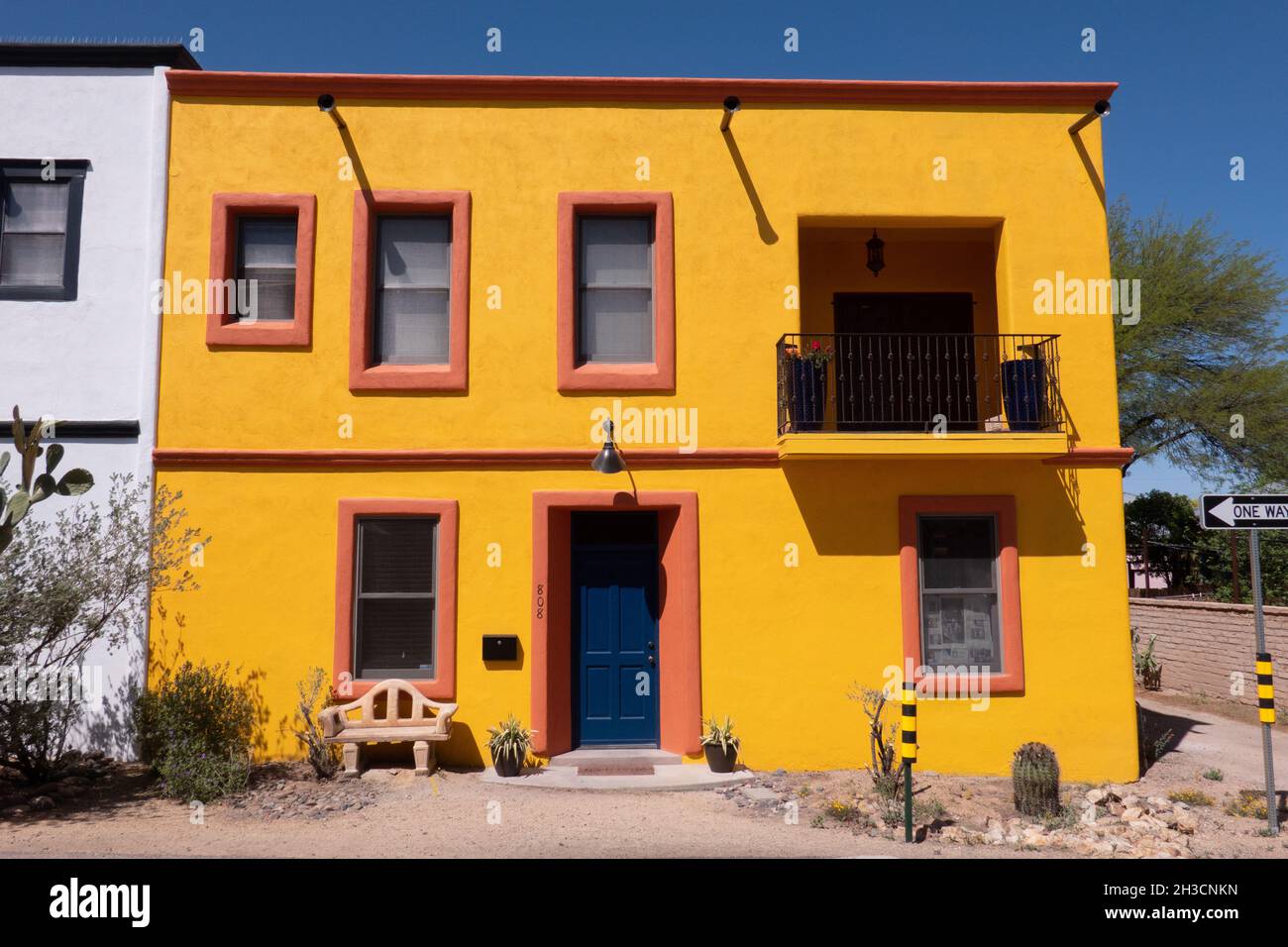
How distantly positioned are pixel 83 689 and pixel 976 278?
11.4 m

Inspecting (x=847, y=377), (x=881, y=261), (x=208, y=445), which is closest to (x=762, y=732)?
(x=847, y=377)

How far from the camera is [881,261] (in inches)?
435

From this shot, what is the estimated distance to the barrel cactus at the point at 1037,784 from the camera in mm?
7824

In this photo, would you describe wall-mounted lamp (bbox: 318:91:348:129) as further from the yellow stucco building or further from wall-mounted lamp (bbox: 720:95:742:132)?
wall-mounted lamp (bbox: 720:95:742:132)

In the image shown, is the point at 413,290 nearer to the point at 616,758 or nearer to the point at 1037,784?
the point at 616,758

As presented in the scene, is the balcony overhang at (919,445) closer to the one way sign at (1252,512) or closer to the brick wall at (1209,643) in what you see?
the one way sign at (1252,512)

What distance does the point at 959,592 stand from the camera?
9.66 meters

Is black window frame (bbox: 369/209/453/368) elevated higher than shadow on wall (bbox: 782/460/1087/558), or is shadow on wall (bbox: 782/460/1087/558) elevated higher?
black window frame (bbox: 369/209/453/368)

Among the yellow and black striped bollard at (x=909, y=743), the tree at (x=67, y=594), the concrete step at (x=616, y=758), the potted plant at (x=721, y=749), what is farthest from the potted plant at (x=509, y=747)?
the yellow and black striped bollard at (x=909, y=743)

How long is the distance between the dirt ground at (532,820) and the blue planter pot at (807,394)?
3.67 metres

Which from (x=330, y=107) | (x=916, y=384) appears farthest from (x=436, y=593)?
(x=916, y=384)

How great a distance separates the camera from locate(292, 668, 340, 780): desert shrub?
8.63 m

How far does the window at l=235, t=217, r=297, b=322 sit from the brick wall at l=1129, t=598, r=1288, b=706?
1362 cm

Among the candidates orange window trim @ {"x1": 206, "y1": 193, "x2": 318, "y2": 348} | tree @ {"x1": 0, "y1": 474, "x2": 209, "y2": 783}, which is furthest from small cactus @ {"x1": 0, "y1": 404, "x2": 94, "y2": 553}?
orange window trim @ {"x1": 206, "y1": 193, "x2": 318, "y2": 348}
